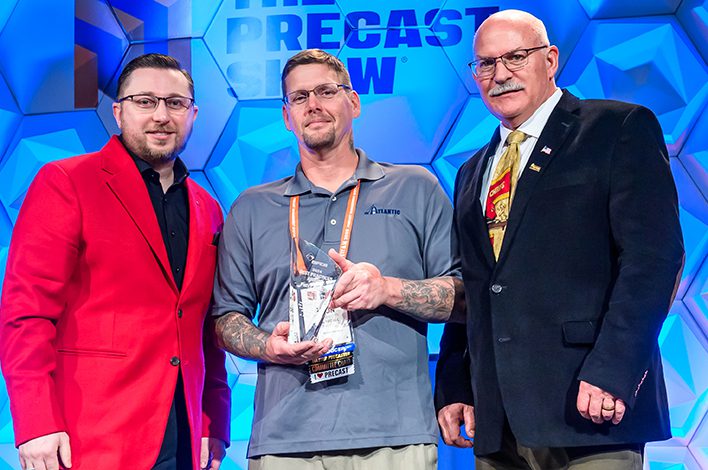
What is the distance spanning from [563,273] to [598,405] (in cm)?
38

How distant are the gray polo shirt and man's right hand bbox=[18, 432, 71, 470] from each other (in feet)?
1.82

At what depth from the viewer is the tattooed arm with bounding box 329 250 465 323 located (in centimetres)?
225

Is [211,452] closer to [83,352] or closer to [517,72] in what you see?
[83,352]

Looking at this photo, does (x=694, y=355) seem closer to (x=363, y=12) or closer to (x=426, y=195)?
(x=426, y=195)

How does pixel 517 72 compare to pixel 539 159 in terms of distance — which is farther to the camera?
pixel 517 72

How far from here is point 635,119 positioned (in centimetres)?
218

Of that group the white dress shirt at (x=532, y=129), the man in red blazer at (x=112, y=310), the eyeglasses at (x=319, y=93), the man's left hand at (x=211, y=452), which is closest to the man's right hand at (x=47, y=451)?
the man in red blazer at (x=112, y=310)

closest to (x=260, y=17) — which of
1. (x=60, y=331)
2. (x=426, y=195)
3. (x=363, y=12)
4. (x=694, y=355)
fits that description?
(x=363, y=12)

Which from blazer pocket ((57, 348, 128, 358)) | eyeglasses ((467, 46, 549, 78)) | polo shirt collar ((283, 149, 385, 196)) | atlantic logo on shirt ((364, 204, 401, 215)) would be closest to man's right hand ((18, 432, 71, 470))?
blazer pocket ((57, 348, 128, 358))

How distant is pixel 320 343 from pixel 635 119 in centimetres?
110

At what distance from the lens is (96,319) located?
95.2 inches

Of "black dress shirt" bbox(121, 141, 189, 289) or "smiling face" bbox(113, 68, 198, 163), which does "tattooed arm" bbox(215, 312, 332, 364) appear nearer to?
"black dress shirt" bbox(121, 141, 189, 289)

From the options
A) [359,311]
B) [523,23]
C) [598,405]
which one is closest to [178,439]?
[359,311]

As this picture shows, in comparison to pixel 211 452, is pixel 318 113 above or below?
above
